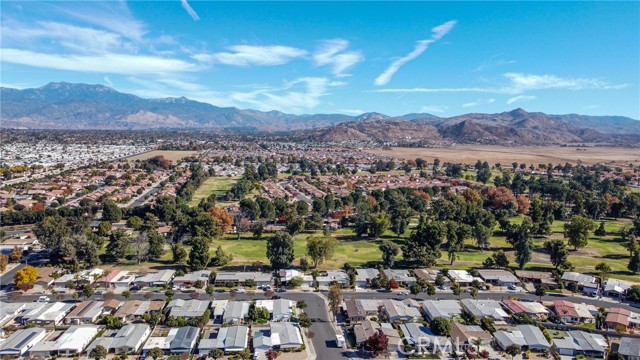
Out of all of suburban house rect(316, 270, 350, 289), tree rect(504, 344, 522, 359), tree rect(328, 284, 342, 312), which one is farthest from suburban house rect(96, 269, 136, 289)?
tree rect(504, 344, 522, 359)

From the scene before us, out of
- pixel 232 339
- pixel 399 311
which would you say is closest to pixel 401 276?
pixel 399 311

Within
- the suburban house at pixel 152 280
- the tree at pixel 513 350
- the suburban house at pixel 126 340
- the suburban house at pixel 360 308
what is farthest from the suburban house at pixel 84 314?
the tree at pixel 513 350

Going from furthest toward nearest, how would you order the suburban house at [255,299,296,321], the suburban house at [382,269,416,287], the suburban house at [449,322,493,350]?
the suburban house at [382,269,416,287] < the suburban house at [255,299,296,321] < the suburban house at [449,322,493,350]

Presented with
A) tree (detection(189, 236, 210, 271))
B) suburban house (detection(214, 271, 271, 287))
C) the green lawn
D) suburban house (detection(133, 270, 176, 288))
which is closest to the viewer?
suburban house (detection(133, 270, 176, 288))

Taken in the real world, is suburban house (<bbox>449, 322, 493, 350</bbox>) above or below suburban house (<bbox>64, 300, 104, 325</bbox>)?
above

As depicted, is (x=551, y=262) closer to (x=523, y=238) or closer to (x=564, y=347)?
(x=523, y=238)

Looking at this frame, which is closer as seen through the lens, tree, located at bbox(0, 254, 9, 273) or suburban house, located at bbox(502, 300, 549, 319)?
suburban house, located at bbox(502, 300, 549, 319)

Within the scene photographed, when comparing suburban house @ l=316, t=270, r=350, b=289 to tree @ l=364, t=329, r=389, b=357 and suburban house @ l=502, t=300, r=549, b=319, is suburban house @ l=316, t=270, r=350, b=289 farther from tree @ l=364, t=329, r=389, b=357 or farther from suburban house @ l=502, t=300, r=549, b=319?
A: suburban house @ l=502, t=300, r=549, b=319

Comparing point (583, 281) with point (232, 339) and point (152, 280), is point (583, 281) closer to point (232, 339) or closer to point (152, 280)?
point (232, 339)

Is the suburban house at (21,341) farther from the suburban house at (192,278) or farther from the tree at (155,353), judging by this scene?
the suburban house at (192,278)
